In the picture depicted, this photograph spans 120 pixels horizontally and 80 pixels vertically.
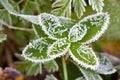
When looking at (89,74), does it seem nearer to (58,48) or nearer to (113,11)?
(58,48)

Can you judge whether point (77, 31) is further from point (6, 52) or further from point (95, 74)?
point (6, 52)

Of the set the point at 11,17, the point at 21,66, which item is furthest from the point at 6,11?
the point at 21,66

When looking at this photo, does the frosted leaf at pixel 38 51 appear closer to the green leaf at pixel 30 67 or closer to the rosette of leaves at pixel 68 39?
the rosette of leaves at pixel 68 39

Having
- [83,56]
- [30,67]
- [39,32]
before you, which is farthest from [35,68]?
[83,56]

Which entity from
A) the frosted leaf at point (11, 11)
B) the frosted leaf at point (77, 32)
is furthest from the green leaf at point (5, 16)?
the frosted leaf at point (77, 32)

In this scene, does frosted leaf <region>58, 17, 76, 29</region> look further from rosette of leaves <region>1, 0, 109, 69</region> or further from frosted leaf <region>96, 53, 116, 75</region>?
frosted leaf <region>96, 53, 116, 75</region>

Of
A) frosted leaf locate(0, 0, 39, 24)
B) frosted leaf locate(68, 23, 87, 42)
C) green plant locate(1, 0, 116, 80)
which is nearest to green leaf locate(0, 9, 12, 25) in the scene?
frosted leaf locate(0, 0, 39, 24)
